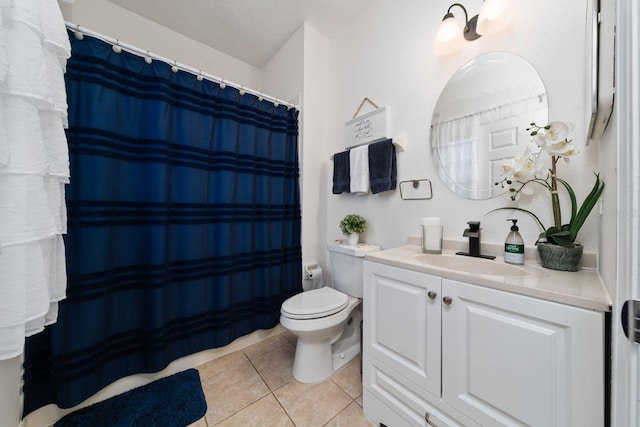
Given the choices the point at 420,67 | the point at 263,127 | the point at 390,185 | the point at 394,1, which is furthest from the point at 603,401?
the point at 394,1

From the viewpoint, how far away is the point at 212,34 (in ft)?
6.07

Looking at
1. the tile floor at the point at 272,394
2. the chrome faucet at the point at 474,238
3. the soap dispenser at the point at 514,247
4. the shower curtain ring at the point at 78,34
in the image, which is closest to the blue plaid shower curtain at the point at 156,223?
the shower curtain ring at the point at 78,34

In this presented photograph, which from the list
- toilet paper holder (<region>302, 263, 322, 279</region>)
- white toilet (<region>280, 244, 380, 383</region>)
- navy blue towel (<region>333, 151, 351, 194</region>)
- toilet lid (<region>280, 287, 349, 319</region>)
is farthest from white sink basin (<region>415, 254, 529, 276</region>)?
toilet paper holder (<region>302, 263, 322, 279</region>)

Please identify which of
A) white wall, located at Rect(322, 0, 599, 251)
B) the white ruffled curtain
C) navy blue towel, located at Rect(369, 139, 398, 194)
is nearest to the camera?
the white ruffled curtain

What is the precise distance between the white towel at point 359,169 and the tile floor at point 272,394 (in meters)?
1.17

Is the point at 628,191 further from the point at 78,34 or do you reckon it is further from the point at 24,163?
the point at 78,34

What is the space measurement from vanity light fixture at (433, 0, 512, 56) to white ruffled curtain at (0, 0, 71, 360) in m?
1.51

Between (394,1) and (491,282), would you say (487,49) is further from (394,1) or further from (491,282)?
(491,282)

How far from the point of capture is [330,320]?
4.09 feet

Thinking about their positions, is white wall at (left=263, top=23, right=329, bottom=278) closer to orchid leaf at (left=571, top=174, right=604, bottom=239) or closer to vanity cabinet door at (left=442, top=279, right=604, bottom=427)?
vanity cabinet door at (left=442, top=279, right=604, bottom=427)

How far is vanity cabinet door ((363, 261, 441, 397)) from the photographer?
831 millimetres

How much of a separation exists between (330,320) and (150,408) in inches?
38.9

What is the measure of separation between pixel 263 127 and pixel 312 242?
3.26 ft

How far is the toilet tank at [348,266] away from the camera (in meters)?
1.42
